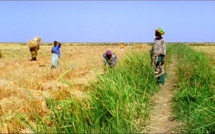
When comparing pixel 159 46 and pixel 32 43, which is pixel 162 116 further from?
pixel 32 43

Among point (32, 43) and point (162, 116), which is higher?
point (32, 43)

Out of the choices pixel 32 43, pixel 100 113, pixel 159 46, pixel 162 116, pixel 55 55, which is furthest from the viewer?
pixel 32 43

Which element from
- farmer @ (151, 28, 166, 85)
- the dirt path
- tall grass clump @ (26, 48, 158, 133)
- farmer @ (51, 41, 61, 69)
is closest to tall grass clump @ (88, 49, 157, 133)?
tall grass clump @ (26, 48, 158, 133)

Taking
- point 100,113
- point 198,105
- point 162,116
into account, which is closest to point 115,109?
point 100,113

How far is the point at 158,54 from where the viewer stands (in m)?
8.95

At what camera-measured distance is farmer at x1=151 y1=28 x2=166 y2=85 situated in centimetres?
889

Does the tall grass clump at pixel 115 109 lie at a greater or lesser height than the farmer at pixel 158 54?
lesser

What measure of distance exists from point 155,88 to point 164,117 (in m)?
2.30

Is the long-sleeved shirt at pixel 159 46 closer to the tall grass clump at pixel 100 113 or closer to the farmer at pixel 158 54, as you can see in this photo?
the farmer at pixel 158 54

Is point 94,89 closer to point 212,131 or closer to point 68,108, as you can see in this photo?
point 68,108

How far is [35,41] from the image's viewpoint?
739 inches

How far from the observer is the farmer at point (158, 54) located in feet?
29.2

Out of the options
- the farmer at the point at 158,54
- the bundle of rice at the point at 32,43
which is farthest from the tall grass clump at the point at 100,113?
the bundle of rice at the point at 32,43

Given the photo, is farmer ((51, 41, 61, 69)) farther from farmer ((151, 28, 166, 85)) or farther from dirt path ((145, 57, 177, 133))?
dirt path ((145, 57, 177, 133))
